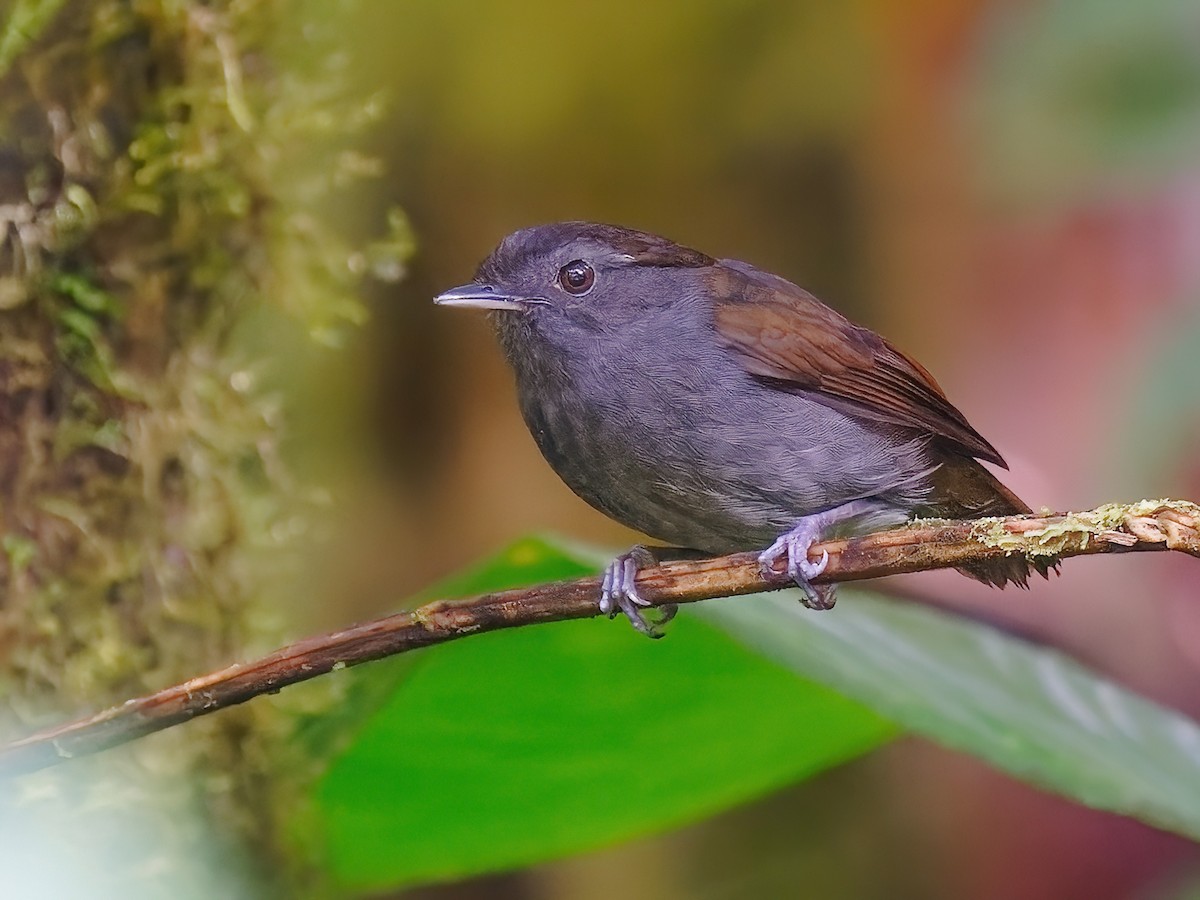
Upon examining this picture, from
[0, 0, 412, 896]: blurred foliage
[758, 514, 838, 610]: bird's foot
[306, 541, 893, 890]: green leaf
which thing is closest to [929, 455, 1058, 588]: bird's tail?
[758, 514, 838, 610]: bird's foot

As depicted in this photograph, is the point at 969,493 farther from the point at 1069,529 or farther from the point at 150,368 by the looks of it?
the point at 150,368

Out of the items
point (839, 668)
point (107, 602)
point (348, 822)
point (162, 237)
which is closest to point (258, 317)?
point (162, 237)

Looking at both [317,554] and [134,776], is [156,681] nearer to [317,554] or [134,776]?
[134,776]

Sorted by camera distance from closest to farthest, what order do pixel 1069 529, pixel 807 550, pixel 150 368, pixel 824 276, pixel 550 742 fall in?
pixel 1069 529 < pixel 807 550 < pixel 550 742 < pixel 150 368 < pixel 824 276

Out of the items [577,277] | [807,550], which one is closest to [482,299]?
[577,277]

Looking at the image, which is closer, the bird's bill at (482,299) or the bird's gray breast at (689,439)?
the bird's gray breast at (689,439)

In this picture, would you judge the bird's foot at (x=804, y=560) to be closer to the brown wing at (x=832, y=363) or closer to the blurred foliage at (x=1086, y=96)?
the brown wing at (x=832, y=363)

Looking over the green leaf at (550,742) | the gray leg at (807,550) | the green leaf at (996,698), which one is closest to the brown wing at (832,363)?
the gray leg at (807,550)
